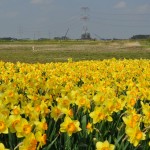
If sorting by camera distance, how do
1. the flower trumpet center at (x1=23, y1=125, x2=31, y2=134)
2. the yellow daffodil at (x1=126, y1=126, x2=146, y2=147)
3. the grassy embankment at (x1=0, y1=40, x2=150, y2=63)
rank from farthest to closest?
the grassy embankment at (x1=0, y1=40, x2=150, y2=63) < the yellow daffodil at (x1=126, y1=126, x2=146, y2=147) < the flower trumpet center at (x1=23, y1=125, x2=31, y2=134)

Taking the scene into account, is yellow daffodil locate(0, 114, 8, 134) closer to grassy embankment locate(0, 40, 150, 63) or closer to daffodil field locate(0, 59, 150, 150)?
daffodil field locate(0, 59, 150, 150)

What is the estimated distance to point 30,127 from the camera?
10.2 feet

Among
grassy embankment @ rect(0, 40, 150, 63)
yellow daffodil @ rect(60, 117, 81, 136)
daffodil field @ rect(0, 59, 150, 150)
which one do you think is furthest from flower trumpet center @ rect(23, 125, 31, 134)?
grassy embankment @ rect(0, 40, 150, 63)

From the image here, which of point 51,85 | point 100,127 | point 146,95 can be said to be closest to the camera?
point 100,127

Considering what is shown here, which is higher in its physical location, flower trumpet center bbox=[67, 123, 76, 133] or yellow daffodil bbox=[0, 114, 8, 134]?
yellow daffodil bbox=[0, 114, 8, 134]

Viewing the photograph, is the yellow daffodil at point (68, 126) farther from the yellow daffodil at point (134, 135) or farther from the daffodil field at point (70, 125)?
the yellow daffodil at point (134, 135)

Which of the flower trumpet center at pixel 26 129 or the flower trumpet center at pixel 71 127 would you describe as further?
the flower trumpet center at pixel 71 127

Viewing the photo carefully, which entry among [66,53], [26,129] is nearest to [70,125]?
[26,129]

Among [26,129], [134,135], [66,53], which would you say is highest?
[26,129]

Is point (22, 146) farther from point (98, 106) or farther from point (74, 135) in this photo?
point (98, 106)

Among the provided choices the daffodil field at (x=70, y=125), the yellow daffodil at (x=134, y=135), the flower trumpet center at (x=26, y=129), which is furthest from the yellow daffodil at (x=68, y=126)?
the yellow daffodil at (x=134, y=135)

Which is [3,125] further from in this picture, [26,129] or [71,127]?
[71,127]

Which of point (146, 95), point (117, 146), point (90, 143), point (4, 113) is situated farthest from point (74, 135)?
point (146, 95)

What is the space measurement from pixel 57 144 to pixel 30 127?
1.90 ft
